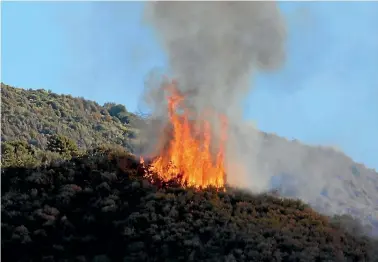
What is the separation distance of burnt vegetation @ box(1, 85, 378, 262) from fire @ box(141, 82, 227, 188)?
1.03m

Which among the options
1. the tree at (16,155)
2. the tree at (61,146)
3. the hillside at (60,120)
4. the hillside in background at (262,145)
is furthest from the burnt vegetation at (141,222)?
the hillside at (60,120)

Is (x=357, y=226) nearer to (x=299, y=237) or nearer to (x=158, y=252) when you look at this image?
(x=299, y=237)

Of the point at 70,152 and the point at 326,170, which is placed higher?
the point at 326,170

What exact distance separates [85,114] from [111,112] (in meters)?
12.5

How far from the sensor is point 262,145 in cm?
8994

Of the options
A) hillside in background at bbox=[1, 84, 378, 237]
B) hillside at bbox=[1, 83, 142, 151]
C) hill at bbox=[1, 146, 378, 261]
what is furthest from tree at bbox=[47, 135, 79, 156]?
hillside at bbox=[1, 83, 142, 151]

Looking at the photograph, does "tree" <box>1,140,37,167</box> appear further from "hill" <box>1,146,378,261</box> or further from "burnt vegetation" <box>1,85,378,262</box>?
"hill" <box>1,146,378,261</box>

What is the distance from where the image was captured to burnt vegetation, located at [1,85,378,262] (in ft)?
120

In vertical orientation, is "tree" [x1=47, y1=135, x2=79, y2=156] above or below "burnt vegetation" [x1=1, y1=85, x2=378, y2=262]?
above

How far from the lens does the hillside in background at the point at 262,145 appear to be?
78688 mm

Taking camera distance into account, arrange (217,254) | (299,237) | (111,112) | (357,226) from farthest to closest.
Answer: (111,112), (357,226), (299,237), (217,254)

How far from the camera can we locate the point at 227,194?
141 ft

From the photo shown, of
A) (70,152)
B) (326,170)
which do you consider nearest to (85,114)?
(326,170)

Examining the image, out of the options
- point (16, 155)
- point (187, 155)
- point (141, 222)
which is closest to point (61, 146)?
point (16, 155)
